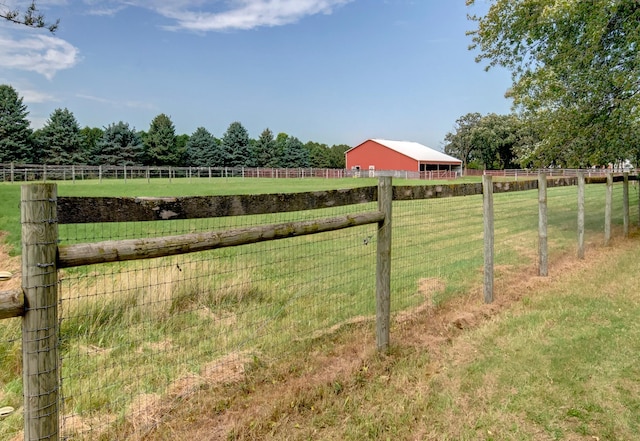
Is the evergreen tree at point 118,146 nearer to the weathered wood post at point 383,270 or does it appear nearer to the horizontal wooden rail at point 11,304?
the weathered wood post at point 383,270

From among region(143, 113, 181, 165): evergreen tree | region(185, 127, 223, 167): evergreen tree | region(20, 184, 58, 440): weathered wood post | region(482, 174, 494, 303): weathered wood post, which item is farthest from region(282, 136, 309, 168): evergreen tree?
region(20, 184, 58, 440): weathered wood post

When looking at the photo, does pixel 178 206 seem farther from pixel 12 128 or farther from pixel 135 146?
pixel 135 146

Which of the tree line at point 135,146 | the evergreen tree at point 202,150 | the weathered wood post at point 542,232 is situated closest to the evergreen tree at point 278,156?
the tree line at point 135,146

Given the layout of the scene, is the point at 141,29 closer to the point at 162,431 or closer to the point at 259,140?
the point at 162,431

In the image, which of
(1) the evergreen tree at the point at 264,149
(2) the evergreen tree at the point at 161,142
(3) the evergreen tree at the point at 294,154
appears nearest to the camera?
(2) the evergreen tree at the point at 161,142

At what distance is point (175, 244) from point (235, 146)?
68202 mm

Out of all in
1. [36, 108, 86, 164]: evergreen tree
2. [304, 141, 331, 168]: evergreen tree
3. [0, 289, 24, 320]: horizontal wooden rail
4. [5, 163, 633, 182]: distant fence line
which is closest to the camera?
[0, 289, 24, 320]: horizontal wooden rail

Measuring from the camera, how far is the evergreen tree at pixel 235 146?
67.6 metres

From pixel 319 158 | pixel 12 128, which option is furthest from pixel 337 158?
pixel 12 128

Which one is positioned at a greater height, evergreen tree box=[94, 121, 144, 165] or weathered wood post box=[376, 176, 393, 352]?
evergreen tree box=[94, 121, 144, 165]

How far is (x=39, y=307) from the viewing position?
188cm

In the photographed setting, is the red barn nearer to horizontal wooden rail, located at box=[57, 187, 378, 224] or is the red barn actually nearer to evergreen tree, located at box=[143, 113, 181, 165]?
evergreen tree, located at box=[143, 113, 181, 165]

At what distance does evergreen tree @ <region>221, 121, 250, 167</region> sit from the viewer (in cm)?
6762

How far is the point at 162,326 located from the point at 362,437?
285cm
